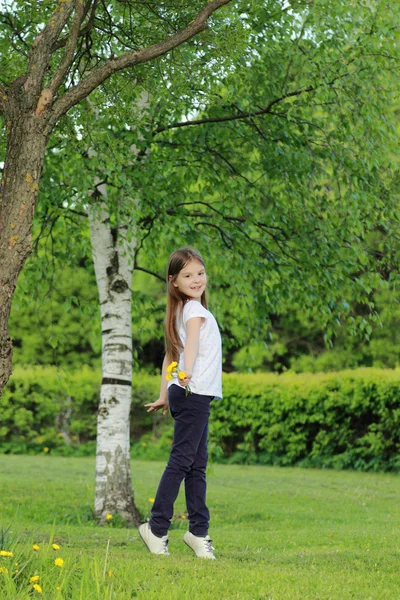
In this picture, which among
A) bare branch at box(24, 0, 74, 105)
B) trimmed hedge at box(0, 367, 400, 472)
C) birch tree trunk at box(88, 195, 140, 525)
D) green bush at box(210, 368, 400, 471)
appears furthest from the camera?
trimmed hedge at box(0, 367, 400, 472)

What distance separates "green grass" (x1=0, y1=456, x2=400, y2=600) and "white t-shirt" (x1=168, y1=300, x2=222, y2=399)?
982 millimetres

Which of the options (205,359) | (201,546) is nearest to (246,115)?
(205,359)

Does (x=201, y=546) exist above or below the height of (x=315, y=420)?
Result: below

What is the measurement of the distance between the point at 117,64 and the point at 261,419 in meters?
12.0

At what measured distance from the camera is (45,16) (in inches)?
261

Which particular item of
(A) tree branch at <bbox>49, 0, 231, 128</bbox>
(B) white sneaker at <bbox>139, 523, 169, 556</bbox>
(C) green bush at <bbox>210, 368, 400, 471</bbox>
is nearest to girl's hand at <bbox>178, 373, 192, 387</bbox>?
(B) white sneaker at <bbox>139, 523, 169, 556</bbox>

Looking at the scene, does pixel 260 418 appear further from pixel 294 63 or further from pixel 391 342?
pixel 294 63

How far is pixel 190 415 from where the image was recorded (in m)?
4.75

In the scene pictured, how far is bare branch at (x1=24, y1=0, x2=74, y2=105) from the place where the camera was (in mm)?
4453

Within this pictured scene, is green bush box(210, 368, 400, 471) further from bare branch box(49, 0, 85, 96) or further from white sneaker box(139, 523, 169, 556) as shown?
bare branch box(49, 0, 85, 96)

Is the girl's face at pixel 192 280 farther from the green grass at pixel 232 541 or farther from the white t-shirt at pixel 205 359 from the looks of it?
the green grass at pixel 232 541

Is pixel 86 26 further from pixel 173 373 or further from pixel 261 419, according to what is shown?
pixel 261 419

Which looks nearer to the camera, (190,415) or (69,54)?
(69,54)

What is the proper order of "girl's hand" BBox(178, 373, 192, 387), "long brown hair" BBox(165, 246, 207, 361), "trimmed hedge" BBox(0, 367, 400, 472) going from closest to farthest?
"girl's hand" BBox(178, 373, 192, 387) → "long brown hair" BBox(165, 246, 207, 361) → "trimmed hedge" BBox(0, 367, 400, 472)
